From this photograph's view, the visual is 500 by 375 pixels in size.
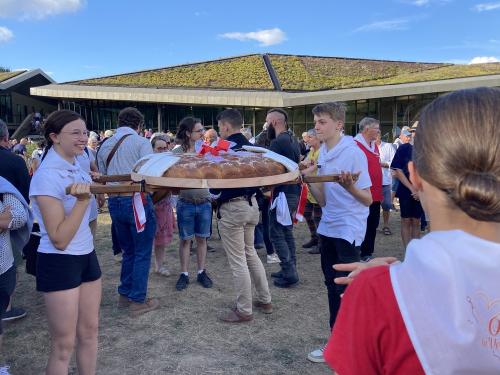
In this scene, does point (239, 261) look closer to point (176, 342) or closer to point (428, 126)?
A: point (176, 342)

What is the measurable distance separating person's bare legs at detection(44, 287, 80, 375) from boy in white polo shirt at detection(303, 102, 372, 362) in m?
1.79

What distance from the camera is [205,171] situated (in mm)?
2516

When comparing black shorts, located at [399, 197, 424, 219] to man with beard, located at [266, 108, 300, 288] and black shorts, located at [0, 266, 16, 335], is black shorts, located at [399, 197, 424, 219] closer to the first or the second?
man with beard, located at [266, 108, 300, 288]

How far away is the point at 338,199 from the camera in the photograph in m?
3.25

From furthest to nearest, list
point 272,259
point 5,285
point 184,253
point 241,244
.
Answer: point 272,259, point 184,253, point 241,244, point 5,285

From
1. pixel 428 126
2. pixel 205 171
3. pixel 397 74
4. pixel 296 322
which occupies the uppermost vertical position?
pixel 397 74

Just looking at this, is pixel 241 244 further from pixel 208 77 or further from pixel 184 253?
pixel 208 77

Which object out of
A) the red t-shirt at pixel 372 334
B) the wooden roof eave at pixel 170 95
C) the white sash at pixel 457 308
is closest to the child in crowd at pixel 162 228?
the red t-shirt at pixel 372 334

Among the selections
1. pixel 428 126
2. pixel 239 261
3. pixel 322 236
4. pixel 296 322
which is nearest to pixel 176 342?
pixel 239 261

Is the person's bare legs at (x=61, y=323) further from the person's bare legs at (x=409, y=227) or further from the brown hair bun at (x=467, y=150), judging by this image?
the person's bare legs at (x=409, y=227)

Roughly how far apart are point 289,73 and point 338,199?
82.1ft

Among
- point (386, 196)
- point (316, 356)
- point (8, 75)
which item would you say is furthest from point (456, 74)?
point (8, 75)

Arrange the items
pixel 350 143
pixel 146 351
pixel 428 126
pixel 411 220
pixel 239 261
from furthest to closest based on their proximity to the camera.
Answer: pixel 411 220 → pixel 239 261 → pixel 146 351 → pixel 350 143 → pixel 428 126

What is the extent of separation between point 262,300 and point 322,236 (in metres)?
1.36
